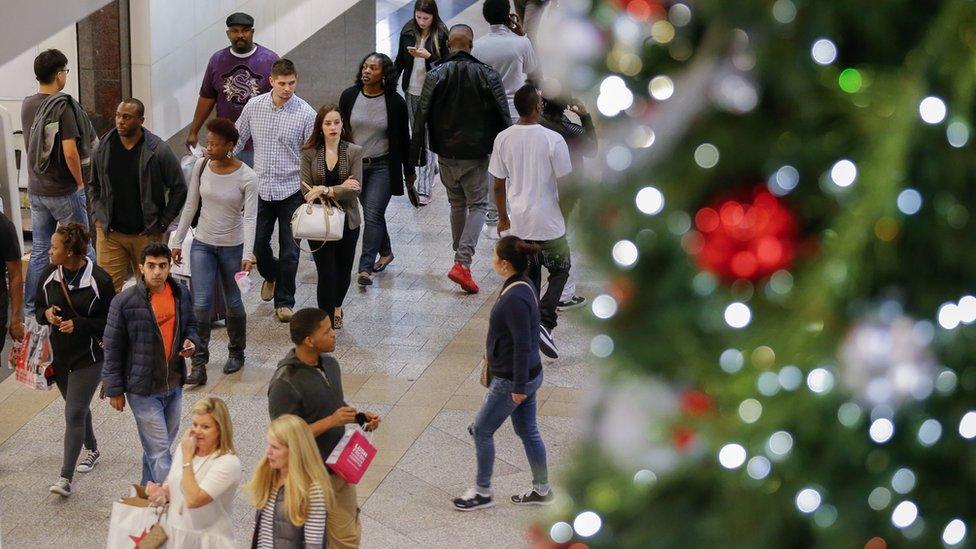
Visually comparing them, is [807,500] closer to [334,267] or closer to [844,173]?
[844,173]

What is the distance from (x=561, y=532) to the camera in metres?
1.98

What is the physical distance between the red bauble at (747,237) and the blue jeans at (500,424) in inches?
208

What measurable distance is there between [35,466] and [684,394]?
264 inches

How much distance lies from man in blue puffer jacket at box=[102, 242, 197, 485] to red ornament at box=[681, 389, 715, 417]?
221 inches

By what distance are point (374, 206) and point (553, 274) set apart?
1847 mm

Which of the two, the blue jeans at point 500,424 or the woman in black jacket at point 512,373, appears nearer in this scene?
the woman in black jacket at point 512,373

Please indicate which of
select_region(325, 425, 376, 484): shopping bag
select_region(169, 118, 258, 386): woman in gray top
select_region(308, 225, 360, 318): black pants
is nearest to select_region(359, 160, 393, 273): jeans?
select_region(308, 225, 360, 318): black pants

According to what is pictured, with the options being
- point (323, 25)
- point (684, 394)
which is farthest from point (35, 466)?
point (323, 25)

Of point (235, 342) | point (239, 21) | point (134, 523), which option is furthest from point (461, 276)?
point (134, 523)

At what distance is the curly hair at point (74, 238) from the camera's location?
7320 mm

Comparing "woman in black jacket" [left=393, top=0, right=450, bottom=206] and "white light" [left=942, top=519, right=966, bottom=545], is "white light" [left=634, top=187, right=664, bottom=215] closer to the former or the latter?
"white light" [left=942, top=519, right=966, bottom=545]

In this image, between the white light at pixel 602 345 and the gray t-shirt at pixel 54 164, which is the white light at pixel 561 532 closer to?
the white light at pixel 602 345

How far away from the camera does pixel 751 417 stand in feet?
5.84

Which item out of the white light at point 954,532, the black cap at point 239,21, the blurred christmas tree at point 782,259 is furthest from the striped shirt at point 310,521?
the black cap at point 239,21
